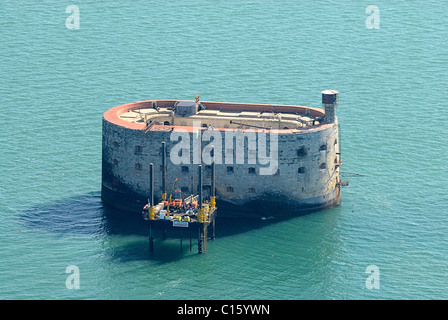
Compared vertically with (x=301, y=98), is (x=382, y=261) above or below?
below

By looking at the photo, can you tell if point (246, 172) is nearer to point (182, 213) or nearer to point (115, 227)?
point (182, 213)

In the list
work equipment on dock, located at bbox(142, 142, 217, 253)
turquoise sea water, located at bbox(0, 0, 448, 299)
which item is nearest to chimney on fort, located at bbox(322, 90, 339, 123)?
turquoise sea water, located at bbox(0, 0, 448, 299)

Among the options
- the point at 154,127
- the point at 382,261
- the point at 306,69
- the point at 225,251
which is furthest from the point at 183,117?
the point at 306,69

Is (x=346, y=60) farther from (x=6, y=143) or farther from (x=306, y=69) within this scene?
(x=6, y=143)

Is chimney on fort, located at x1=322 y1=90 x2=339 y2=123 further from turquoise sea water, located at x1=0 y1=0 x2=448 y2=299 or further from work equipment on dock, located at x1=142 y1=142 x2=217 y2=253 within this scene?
work equipment on dock, located at x1=142 y1=142 x2=217 y2=253

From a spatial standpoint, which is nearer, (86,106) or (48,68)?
(86,106)

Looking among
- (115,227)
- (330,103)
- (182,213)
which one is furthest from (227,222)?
(330,103)

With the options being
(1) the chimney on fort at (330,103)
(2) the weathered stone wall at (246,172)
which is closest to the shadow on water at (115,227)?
(2) the weathered stone wall at (246,172)
